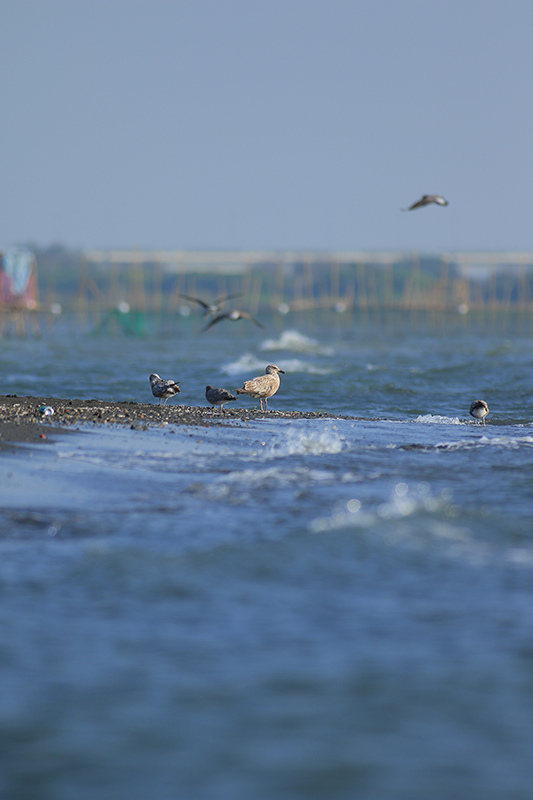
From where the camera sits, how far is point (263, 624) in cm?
689

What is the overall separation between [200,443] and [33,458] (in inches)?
117

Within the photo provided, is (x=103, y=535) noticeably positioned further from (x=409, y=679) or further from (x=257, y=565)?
(x=409, y=679)

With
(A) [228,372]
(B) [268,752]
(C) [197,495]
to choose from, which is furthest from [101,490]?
(A) [228,372]

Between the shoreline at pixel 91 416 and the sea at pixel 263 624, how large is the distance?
30.6 inches

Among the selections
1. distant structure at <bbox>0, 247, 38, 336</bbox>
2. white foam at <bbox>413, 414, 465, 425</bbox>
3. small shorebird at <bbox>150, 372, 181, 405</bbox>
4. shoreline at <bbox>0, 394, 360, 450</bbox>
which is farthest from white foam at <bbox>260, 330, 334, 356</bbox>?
shoreline at <bbox>0, 394, 360, 450</bbox>

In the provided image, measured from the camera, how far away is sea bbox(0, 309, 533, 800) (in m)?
5.12

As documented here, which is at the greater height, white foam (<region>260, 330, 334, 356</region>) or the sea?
the sea

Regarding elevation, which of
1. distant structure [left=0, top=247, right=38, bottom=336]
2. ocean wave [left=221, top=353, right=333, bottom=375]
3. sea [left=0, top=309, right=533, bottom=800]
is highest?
distant structure [left=0, top=247, right=38, bottom=336]

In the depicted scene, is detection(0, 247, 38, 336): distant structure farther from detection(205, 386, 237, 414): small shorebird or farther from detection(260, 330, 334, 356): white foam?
detection(205, 386, 237, 414): small shorebird

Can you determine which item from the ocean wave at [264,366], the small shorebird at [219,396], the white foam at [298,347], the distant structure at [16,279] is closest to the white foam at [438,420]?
the small shorebird at [219,396]

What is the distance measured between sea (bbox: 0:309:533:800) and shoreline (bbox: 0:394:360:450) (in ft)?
2.55

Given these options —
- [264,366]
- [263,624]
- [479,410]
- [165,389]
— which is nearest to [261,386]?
[165,389]

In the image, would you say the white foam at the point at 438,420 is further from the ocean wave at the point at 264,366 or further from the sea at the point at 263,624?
the ocean wave at the point at 264,366

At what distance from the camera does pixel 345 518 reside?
9.77 meters
